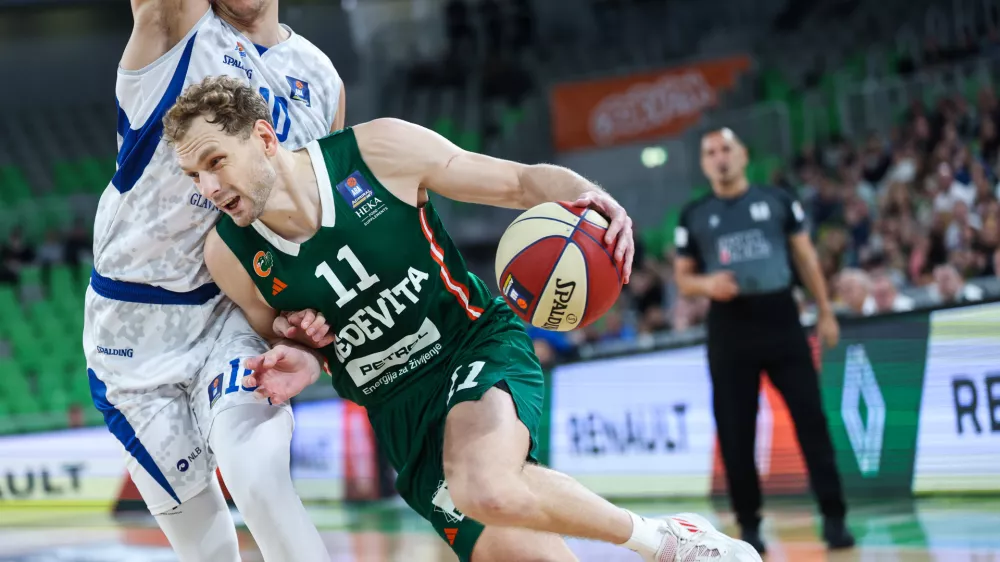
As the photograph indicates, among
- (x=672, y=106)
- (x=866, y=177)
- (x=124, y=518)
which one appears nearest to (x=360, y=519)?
(x=124, y=518)

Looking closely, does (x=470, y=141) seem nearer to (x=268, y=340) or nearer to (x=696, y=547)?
(x=268, y=340)

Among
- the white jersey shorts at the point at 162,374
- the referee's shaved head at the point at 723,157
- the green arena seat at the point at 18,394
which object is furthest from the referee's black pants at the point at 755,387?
the green arena seat at the point at 18,394

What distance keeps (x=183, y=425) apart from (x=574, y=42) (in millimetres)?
17049

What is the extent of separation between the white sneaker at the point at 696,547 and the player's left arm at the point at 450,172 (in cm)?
119

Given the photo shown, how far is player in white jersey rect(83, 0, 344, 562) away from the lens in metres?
3.66

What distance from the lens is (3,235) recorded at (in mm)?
15734

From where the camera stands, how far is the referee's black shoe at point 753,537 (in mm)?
5922

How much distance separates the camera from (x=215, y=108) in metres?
3.43

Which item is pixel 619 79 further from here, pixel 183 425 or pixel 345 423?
pixel 183 425

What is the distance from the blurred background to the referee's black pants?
0.84 m

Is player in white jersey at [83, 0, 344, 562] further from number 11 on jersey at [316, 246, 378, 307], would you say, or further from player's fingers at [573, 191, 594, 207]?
player's fingers at [573, 191, 594, 207]

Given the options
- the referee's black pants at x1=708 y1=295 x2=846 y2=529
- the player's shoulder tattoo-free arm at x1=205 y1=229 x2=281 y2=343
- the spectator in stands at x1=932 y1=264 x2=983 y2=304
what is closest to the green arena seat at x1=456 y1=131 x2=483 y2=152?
the spectator in stands at x1=932 y1=264 x2=983 y2=304

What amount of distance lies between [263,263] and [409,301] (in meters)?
0.51

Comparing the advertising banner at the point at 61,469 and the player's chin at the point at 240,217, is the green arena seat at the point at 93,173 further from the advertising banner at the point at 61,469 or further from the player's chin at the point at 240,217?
the player's chin at the point at 240,217
